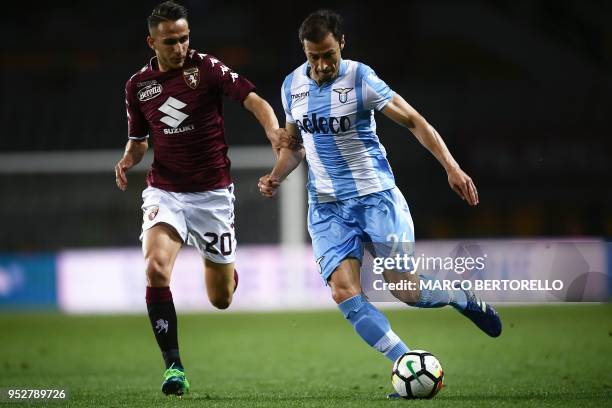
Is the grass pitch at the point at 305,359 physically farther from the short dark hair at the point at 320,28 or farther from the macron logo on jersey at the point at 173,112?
the short dark hair at the point at 320,28

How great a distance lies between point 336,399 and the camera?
5.39m

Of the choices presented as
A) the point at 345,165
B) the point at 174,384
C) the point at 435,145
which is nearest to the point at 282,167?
the point at 345,165

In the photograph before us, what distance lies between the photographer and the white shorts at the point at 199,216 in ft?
19.9

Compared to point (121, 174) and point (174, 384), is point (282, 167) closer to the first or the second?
point (121, 174)

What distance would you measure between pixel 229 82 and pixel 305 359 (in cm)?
294

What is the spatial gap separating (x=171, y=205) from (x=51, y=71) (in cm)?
Answer: 1540

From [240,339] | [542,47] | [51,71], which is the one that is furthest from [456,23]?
[240,339]

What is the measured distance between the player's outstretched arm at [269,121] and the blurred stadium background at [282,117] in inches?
316

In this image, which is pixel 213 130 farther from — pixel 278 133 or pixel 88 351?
pixel 88 351

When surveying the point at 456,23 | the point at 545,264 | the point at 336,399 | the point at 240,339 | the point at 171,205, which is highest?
the point at 456,23

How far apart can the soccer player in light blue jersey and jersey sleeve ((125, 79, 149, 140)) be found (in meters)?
1.01

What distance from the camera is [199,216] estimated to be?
623cm

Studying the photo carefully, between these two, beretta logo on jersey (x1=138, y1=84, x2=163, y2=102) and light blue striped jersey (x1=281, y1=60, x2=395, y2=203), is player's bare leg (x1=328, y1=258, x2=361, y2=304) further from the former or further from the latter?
beretta logo on jersey (x1=138, y1=84, x2=163, y2=102)

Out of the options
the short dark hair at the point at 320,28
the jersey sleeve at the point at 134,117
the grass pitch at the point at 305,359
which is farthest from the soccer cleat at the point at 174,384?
the short dark hair at the point at 320,28
